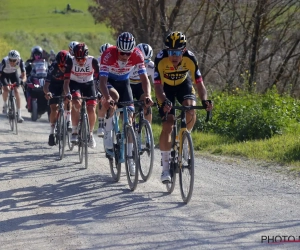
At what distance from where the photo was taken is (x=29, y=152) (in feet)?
42.4

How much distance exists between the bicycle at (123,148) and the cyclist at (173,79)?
0.45 meters

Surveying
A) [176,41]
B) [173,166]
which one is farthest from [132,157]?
[176,41]

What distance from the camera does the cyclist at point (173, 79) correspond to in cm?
826

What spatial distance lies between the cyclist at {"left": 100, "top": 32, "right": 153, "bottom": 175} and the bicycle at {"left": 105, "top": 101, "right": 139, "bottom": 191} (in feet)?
0.28

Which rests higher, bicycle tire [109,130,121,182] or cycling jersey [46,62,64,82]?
cycling jersey [46,62,64,82]

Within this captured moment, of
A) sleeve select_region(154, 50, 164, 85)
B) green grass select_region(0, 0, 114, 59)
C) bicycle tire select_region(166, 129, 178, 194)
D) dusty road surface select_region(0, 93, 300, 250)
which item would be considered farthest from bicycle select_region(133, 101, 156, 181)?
green grass select_region(0, 0, 114, 59)

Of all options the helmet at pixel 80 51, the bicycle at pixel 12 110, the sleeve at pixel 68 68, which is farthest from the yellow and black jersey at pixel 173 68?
the bicycle at pixel 12 110

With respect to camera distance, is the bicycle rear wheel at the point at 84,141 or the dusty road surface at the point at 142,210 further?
the bicycle rear wheel at the point at 84,141

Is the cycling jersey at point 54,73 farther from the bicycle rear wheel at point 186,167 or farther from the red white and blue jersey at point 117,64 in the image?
the bicycle rear wheel at point 186,167

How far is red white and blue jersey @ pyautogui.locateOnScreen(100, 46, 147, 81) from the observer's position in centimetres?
942

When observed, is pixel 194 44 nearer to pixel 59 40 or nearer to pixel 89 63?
pixel 89 63

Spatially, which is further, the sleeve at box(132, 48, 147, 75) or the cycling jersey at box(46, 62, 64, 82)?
the cycling jersey at box(46, 62, 64, 82)

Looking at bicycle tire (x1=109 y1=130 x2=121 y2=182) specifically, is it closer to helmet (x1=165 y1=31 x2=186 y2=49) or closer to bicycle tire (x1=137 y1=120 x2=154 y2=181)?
bicycle tire (x1=137 y1=120 x2=154 y2=181)

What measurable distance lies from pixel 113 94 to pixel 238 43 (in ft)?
41.8
